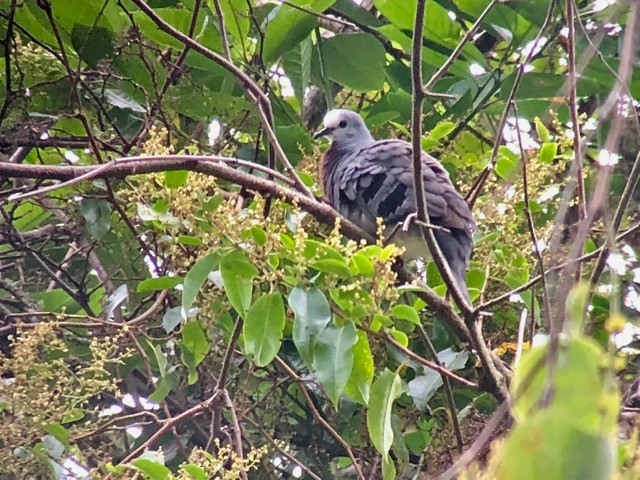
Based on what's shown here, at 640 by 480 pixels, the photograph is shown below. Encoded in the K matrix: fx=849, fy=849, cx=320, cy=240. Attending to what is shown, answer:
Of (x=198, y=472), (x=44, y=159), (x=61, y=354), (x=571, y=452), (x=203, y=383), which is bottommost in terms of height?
(x=203, y=383)

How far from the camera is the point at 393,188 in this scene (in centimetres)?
208

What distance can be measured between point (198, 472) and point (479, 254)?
2.77 feet

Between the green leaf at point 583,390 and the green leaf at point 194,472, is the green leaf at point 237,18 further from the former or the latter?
the green leaf at point 583,390

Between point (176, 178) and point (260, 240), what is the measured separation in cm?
21

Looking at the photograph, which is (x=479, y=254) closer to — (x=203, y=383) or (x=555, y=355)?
(x=203, y=383)

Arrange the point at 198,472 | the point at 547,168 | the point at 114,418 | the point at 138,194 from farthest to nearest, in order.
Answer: the point at 114,418 < the point at 547,168 < the point at 138,194 < the point at 198,472

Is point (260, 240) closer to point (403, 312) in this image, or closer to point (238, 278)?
point (238, 278)

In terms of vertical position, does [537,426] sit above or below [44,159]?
above

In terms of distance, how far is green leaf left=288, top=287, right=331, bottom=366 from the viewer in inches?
44.3

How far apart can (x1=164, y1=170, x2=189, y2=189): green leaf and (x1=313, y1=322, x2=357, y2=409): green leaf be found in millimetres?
318

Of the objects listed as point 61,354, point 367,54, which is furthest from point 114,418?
point 367,54

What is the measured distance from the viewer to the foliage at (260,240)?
1196 mm

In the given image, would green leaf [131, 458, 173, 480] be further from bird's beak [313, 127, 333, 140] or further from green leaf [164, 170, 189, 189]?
bird's beak [313, 127, 333, 140]

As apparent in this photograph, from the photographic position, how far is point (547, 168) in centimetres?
159
